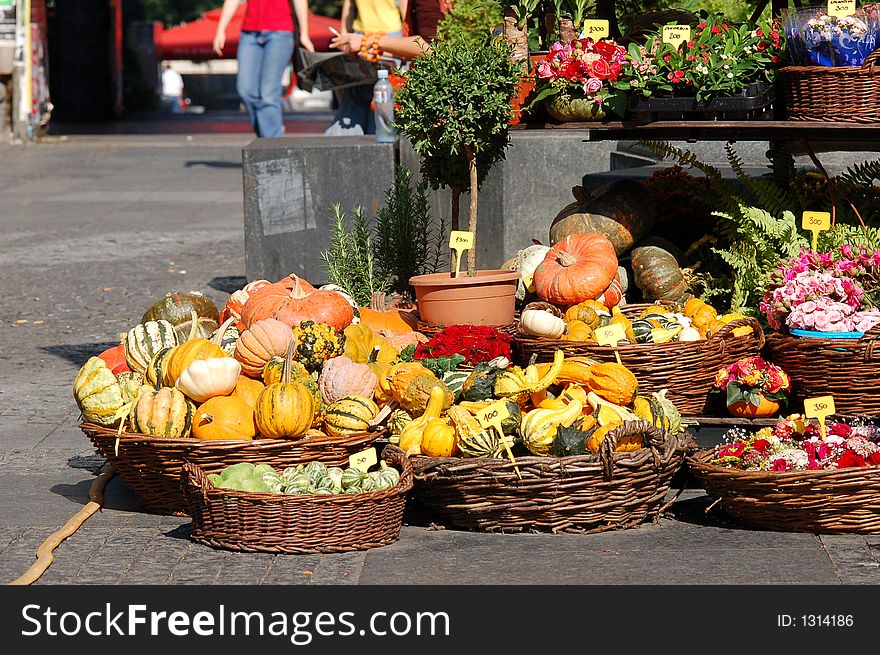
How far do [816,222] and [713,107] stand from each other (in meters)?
0.64

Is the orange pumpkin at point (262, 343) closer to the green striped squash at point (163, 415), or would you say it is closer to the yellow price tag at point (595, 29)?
the green striped squash at point (163, 415)

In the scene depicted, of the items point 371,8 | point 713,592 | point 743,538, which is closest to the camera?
point 713,592

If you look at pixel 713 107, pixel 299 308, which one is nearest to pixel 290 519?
pixel 299 308

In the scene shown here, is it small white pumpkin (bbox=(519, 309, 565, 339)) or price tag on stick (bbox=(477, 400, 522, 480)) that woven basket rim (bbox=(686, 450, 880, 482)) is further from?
small white pumpkin (bbox=(519, 309, 565, 339))

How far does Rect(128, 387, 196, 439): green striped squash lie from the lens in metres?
4.93

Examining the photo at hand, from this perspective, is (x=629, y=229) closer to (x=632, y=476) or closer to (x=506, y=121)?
(x=506, y=121)

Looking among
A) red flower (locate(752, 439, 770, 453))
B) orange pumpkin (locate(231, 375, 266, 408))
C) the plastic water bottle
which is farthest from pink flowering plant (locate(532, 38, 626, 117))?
the plastic water bottle

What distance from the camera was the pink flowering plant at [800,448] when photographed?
4.73m

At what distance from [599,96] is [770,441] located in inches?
70.5

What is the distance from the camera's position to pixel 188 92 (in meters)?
41.4

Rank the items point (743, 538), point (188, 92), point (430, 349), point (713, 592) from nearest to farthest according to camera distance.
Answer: point (713, 592) → point (743, 538) → point (430, 349) → point (188, 92)

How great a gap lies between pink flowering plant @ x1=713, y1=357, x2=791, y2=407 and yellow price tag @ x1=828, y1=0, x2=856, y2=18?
1.37 metres

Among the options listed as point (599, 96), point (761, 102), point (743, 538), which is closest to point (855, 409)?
point (743, 538)

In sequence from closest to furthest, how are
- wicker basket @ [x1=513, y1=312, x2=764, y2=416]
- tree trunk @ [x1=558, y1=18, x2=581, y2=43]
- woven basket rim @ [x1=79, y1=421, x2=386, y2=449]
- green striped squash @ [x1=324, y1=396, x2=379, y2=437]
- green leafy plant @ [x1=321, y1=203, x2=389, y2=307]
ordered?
woven basket rim @ [x1=79, y1=421, x2=386, y2=449], green striped squash @ [x1=324, y1=396, x2=379, y2=437], wicker basket @ [x1=513, y1=312, x2=764, y2=416], tree trunk @ [x1=558, y1=18, x2=581, y2=43], green leafy plant @ [x1=321, y1=203, x2=389, y2=307]
